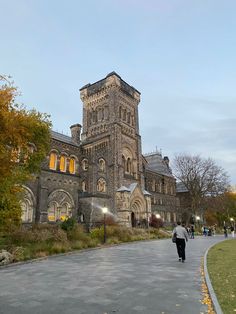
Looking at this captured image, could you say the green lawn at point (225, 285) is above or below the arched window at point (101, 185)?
below

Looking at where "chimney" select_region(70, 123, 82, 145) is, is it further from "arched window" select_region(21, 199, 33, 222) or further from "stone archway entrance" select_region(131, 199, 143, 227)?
"arched window" select_region(21, 199, 33, 222)

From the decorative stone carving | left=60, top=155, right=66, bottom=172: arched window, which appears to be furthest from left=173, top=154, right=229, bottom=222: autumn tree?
the decorative stone carving

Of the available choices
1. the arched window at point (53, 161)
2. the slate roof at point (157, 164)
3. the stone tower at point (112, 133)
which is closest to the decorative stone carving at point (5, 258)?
the arched window at point (53, 161)

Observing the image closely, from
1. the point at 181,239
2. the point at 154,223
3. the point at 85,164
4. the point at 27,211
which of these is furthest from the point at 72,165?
the point at 181,239

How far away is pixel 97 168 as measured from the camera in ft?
117

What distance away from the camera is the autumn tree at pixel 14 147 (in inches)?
509

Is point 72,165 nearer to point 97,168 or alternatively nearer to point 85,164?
point 85,164

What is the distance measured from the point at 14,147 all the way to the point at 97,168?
770 inches

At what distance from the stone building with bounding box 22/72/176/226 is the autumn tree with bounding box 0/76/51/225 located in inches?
321

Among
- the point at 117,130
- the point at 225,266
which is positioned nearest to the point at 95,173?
the point at 117,130

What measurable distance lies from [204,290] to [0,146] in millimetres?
11386

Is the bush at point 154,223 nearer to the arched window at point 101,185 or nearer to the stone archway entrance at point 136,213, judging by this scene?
the stone archway entrance at point 136,213

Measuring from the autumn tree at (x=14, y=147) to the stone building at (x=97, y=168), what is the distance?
8.15 meters

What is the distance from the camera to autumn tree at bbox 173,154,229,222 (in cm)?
4556
